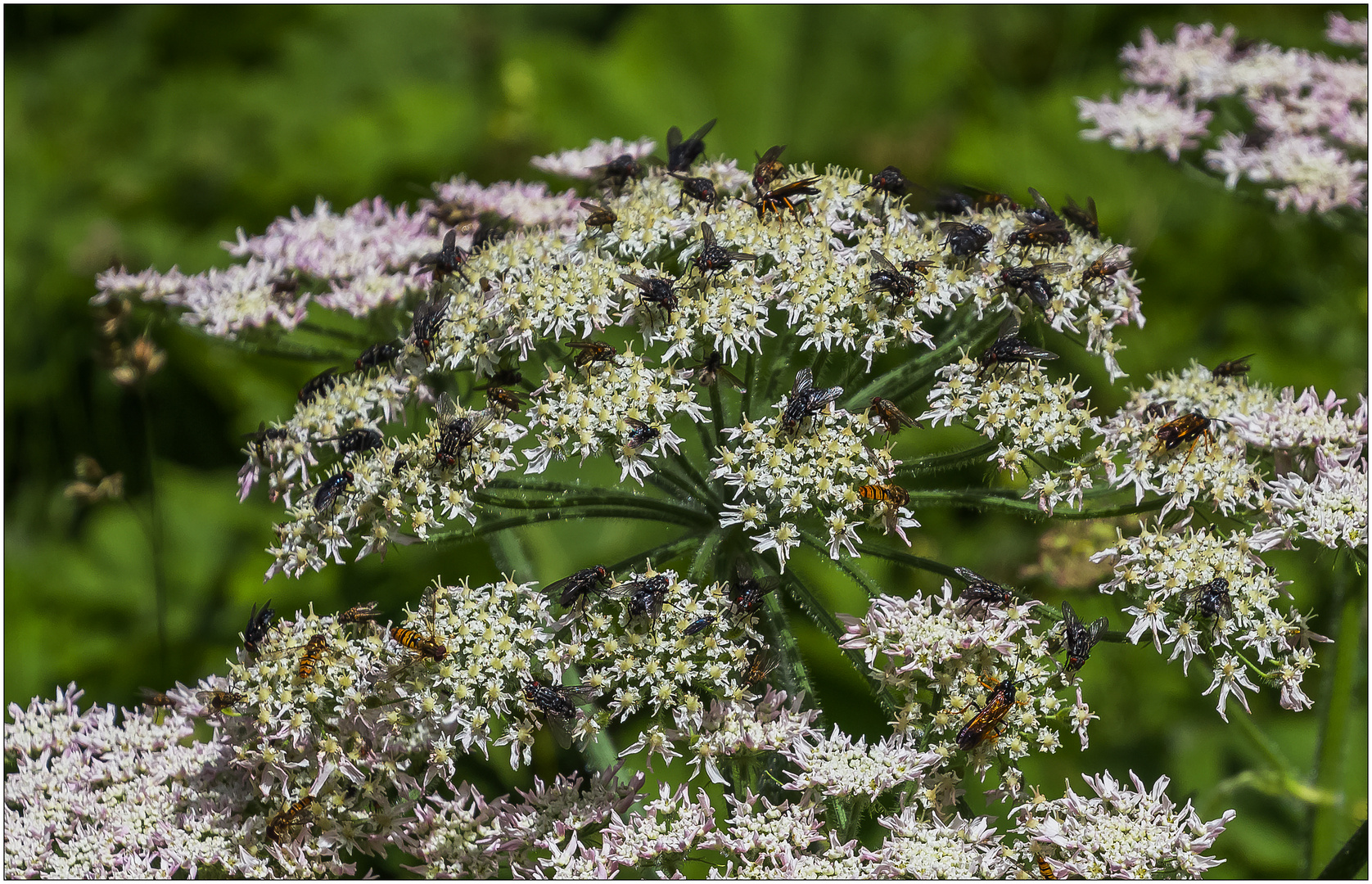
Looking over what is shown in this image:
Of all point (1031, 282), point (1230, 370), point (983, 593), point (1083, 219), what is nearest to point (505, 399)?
point (983, 593)

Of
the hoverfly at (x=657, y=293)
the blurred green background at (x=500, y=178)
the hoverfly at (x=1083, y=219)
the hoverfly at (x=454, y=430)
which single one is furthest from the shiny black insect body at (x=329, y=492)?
the hoverfly at (x=1083, y=219)

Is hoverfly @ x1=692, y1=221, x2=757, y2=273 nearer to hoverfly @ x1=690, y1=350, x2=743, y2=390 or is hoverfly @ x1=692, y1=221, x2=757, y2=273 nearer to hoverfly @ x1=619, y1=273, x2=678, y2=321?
hoverfly @ x1=619, y1=273, x2=678, y2=321

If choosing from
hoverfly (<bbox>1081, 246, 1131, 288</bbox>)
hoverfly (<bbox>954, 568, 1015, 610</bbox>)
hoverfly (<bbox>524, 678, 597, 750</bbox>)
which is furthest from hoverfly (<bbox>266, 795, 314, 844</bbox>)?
hoverfly (<bbox>1081, 246, 1131, 288</bbox>)

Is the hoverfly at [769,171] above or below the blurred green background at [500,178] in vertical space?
below

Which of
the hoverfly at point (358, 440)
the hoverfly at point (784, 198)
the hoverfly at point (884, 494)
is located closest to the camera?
the hoverfly at point (884, 494)

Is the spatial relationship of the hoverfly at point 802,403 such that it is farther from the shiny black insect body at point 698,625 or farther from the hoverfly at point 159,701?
the hoverfly at point 159,701

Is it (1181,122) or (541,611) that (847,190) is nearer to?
(541,611)

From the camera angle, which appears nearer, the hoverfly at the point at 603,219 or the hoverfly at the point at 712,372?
the hoverfly at the point at 712,372

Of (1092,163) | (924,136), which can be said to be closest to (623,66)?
(924,136)
